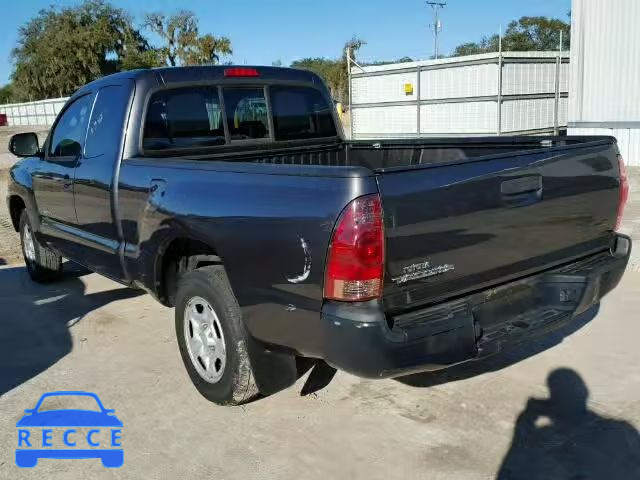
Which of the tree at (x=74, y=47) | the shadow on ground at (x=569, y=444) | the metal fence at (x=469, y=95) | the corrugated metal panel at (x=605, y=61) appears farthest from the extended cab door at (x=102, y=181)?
the tree at (x=74, y=47)

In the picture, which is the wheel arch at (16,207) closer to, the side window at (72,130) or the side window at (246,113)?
the side window at (72,130)

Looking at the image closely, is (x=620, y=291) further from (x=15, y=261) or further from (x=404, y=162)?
(x=15, y=261)

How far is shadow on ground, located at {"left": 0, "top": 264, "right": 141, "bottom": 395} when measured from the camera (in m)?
4.53

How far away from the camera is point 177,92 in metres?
4.50

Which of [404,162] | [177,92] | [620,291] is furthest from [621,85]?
[177,92]

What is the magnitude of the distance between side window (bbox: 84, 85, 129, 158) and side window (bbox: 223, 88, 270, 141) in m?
0.74

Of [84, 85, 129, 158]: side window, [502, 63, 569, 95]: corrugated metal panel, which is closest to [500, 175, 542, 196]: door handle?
[84, 85, 129, 158]: side window

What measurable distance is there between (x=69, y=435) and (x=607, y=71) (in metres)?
12.6

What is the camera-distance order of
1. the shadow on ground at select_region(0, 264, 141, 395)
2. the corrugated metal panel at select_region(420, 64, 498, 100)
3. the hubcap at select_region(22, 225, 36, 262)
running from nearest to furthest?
1. the shadow on ground at select_region(0, 264, 141, 395)
2. the hubcap at select_region(22, 225, 36, 262)
3. the corrugated metal panel at select_region(420, 64, 498, 100)

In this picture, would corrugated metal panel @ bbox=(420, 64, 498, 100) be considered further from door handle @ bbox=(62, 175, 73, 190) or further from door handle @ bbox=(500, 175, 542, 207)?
door handle @ bbox=(500, 175, 542, 207)

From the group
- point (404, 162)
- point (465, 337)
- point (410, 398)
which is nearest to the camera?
point (465, 337)

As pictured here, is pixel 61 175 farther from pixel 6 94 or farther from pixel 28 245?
pixel 6 94

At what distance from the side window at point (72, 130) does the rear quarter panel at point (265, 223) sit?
58.9 inches

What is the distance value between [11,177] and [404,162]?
3.99m
